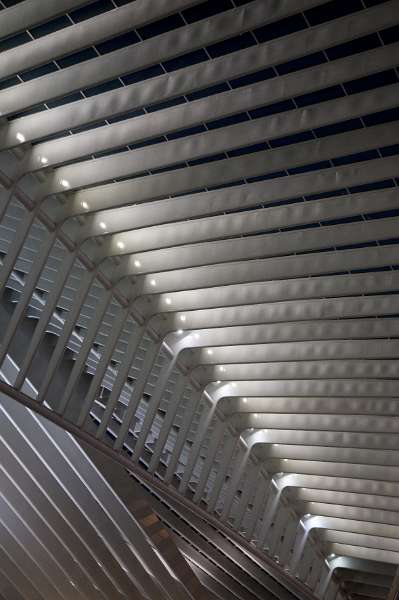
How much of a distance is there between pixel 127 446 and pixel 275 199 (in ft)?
48.5

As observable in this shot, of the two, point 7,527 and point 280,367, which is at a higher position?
point 280,367

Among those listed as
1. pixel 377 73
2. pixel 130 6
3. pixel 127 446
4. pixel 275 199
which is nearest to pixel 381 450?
pixel 127 446

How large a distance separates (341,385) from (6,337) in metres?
10.7

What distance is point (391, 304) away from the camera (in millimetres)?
23500

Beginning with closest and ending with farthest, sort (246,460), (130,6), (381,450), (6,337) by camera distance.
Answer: (130,6) < (6,337) < (381,450) < (246,460)

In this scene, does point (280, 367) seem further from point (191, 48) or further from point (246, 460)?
point (191, 48)

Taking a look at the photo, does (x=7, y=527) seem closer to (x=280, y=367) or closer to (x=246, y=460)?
(x=246, y=460)

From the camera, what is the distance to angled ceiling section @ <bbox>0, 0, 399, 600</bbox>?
16.3m

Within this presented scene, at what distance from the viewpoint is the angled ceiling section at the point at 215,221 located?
643 inches

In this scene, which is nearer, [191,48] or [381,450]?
[191,48]

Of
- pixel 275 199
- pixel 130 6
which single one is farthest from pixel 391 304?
pixel 130 6

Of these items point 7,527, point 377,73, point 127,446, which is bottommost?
point 7,527

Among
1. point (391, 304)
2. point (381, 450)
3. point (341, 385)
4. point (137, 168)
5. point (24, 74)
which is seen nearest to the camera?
point (24, 74)

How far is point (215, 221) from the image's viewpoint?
22.1m
